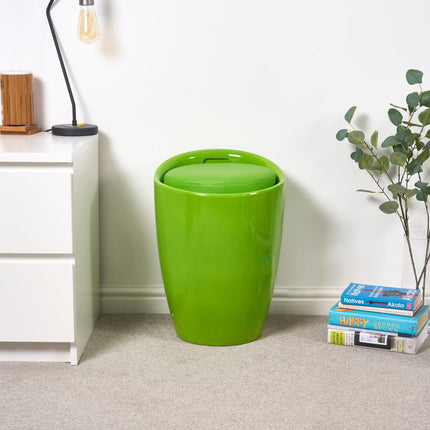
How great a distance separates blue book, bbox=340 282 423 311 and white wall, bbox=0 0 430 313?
0.88ft

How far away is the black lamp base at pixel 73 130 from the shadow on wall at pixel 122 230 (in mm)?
132

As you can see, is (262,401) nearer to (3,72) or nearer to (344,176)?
(344,176)

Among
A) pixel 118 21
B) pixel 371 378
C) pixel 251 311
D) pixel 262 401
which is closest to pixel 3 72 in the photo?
pixel 118 21

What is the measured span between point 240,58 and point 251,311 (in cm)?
90

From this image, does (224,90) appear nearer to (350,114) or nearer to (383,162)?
(350,114)

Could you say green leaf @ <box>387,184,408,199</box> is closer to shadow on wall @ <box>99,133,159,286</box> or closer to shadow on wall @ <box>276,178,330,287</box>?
shadow on wall @ <box>276,178,330,287</box>

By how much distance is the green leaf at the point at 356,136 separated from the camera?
232 centimetres

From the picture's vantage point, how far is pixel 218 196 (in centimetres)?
207

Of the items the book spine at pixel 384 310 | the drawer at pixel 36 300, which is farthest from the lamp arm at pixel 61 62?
the book spine at pixel 384 310

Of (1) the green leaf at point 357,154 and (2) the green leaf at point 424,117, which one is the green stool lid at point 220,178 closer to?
(1) the green leaf at point 357,154

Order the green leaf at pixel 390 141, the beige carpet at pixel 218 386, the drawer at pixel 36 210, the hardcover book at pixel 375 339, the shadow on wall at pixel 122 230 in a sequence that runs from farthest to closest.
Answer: the shadow on wall at pixel 122 230, the green leaf at pixel 390 141, the hardcover book at pixel 375 339, the drawer at pixel 36 210, the beige carpet at pixel 218 386

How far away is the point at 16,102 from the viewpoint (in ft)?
7.55

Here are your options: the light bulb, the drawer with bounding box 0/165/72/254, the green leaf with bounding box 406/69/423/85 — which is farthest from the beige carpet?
the light bulb

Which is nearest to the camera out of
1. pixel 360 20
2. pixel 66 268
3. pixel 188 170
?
pixel 66 268
